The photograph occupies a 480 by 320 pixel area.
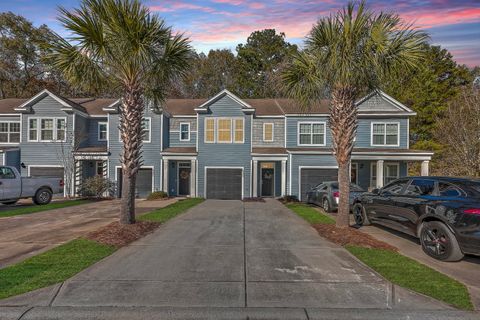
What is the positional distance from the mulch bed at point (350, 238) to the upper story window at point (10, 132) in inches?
898

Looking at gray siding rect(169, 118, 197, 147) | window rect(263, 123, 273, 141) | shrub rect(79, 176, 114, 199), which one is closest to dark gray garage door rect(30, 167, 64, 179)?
shrub rect(79, 176, 114, 199)

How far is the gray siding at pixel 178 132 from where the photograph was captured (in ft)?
78.5

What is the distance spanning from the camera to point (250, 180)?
73.7 ft

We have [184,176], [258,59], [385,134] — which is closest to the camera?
[385,134]

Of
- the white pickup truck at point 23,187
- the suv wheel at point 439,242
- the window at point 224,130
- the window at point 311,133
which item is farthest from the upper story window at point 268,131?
the suv wheel at point 439,242

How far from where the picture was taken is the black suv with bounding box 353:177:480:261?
6.61 m

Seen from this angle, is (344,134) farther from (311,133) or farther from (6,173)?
(6,173)

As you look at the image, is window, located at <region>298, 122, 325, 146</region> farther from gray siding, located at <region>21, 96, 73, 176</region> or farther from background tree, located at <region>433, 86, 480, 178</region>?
gray siding, located at <region>21, 96, 73, 176</region>

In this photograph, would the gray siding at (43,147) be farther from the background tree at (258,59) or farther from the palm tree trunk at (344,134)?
the background tree at (258,59)

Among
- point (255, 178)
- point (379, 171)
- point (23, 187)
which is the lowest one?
point (23, 187)

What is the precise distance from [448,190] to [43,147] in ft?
77.0

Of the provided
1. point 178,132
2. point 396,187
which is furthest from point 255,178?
point 396,187

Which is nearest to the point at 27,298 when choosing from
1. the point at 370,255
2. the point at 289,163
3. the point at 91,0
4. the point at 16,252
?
the point at 16,252

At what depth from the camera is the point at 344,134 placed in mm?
10008
